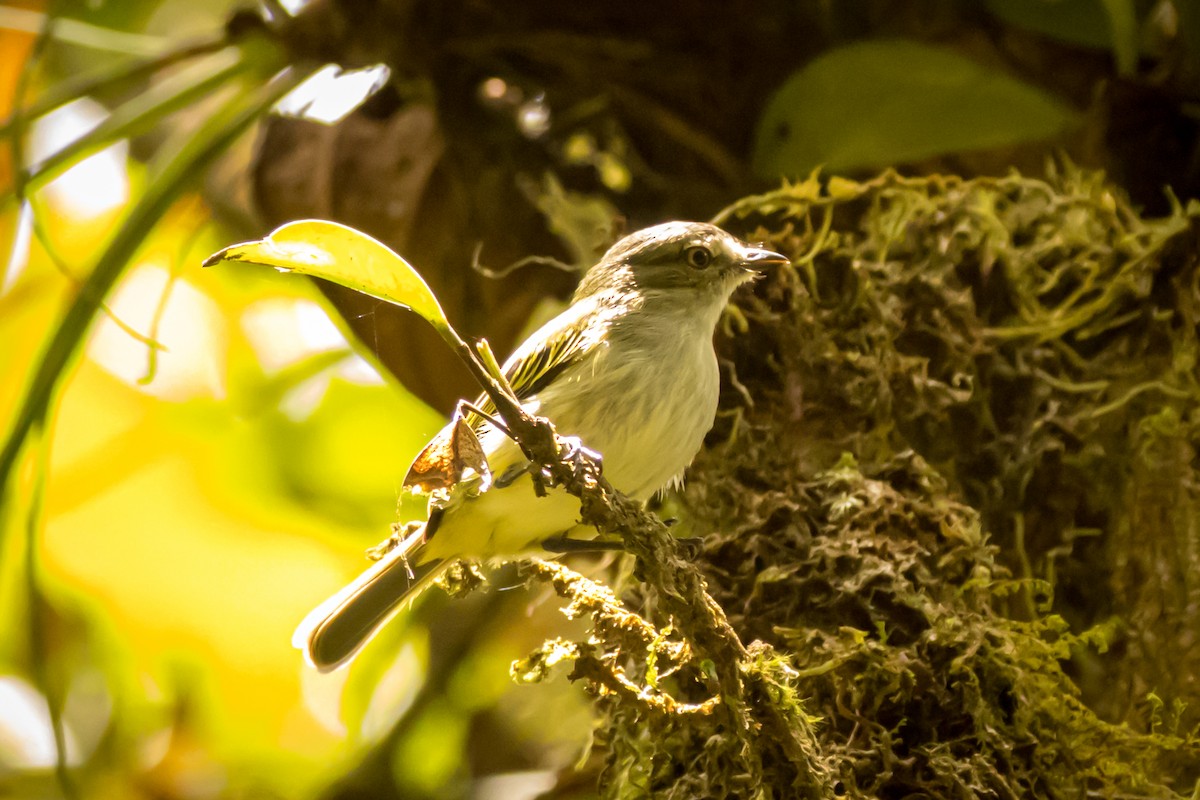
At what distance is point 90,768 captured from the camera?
2775mm

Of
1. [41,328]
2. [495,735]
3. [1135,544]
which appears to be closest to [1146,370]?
[1135,544]

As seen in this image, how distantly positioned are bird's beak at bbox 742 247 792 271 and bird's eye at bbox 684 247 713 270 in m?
0.06

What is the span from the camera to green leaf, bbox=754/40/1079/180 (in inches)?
82.9

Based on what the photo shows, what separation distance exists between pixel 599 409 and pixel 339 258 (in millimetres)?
780

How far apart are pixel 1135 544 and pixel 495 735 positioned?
4.97 ft

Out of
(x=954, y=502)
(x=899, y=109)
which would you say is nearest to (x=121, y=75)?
(x=899, y=109)

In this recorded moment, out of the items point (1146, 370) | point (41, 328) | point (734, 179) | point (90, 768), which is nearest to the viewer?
point (1146, 370)

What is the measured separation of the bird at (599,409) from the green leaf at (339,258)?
23.2 inches

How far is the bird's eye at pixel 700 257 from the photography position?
1924mm

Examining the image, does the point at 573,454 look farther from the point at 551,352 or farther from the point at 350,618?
the point at 350,618

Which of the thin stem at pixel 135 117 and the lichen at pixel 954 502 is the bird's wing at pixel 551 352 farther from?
the thin stem at pixel 135 117

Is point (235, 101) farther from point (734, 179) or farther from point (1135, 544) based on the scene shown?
point (1135, 544)

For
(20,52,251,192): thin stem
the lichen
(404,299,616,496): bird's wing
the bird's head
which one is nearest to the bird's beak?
the bird's head

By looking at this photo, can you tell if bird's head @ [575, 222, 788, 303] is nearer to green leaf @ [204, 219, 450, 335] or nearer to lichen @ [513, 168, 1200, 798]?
lichen @ [513, 168, 1200, 798]
